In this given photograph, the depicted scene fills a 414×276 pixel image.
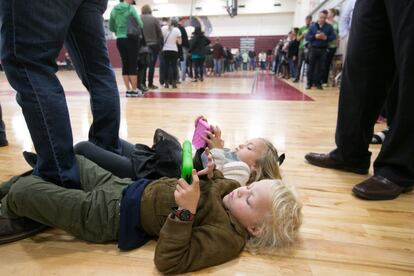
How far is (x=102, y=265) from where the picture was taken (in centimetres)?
80

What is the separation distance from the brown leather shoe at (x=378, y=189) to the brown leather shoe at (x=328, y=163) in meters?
0.24

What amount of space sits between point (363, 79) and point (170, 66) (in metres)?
4.87

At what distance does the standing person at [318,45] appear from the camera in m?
5.75

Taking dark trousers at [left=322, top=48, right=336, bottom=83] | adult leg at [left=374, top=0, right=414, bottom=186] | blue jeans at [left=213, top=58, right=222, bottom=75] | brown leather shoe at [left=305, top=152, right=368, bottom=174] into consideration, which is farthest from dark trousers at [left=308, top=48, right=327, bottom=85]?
blue jeans at [left=213, top=58, right=222, bottom=75]

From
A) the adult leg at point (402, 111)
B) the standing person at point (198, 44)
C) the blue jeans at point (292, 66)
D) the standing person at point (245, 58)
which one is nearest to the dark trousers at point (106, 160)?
the adult leg at point (402, 111)

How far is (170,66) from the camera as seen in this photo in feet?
19.3

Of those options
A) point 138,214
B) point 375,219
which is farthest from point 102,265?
point 375,219

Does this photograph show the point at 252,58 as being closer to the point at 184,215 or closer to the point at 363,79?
the point at 363,79

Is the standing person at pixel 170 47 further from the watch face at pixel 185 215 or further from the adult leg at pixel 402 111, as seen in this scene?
the watch face at pixel 185 215

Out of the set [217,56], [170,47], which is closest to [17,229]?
[170,47]

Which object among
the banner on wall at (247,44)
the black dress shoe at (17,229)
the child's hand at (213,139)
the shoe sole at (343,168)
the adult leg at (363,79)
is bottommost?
the shoe sole at (343,168)

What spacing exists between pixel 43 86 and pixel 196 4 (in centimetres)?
1700

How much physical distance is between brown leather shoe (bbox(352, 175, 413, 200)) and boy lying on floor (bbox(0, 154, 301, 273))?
0.47 meters

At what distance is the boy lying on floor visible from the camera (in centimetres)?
83
